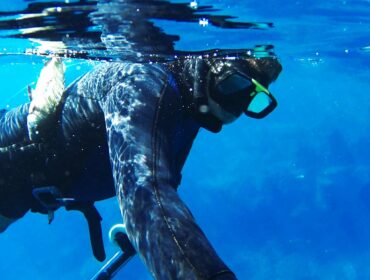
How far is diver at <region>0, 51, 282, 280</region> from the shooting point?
222 centimetres

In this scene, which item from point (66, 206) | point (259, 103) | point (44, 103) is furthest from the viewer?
point (259, 103)

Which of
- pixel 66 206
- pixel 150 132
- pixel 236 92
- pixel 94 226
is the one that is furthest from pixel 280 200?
pixel 150 132

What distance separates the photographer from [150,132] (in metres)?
2.73

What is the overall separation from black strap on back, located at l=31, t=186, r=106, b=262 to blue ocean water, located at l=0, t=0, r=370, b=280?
6987 mm

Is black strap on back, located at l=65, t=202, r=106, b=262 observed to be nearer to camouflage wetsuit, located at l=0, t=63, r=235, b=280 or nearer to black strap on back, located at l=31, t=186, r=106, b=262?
black strap on back, located at l=31, t=186, r=106, b=262

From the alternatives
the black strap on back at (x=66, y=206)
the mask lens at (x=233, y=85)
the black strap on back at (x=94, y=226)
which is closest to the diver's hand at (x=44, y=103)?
the black strap on back at (x=66, y=206)

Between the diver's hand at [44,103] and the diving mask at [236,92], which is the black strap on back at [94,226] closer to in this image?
the diver's hand at [44,103]

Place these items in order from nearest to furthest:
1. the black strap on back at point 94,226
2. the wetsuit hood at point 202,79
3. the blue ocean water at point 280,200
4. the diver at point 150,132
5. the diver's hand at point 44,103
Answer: the diver at point 150,132, the wetsuit hood at point 202,79, the diver's hand at point 44,103, the black strap on back at point 94,226, the blue ocean water at point 280,200

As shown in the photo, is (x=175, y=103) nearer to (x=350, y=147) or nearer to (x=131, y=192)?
(x=131, y=192)

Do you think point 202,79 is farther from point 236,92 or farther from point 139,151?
point 139,151

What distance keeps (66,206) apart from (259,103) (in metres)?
2.47

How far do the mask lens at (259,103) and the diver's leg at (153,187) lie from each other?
4.71 ft

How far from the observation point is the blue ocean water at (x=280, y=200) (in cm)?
2117

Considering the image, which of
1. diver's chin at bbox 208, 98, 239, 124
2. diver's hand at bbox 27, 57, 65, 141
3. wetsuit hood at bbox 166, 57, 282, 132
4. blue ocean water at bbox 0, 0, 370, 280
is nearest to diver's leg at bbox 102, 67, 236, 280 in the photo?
wetsuit hood at bbox 166, 57, 282, 132
